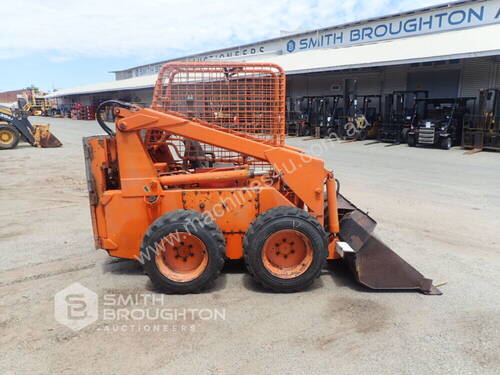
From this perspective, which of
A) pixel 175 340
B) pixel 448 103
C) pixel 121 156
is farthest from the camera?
pixel 448 103

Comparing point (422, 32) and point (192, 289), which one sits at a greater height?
point (422, 32)

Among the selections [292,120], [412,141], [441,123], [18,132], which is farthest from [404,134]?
[18,132]

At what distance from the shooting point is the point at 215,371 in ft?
8.44

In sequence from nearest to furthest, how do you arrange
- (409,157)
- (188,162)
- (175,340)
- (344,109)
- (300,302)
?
1. (175,340)
2. (300,302)
3. (188,162)
4. (409,157)
5. (344,109)

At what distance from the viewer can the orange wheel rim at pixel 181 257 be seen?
3547mm

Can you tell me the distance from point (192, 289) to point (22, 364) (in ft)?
4.67

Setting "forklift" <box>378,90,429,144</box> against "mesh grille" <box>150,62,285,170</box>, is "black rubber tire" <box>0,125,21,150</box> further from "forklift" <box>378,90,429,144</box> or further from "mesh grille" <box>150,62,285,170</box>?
"forklift" <box>378,90,429,144</box>

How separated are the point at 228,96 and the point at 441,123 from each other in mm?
14070

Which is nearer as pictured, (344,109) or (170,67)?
(170,67)

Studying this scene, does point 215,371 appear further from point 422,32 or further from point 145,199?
point 422,32

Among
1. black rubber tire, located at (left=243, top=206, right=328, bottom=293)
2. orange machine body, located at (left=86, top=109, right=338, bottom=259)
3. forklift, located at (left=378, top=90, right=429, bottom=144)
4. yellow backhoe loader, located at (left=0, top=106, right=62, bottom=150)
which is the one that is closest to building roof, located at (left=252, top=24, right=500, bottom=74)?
forklift, located at (left=378, top=90, right=429, bottom=144)

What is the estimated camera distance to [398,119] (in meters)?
17.4

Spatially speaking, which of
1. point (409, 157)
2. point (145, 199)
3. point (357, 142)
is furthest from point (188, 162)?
point (357, 142)
